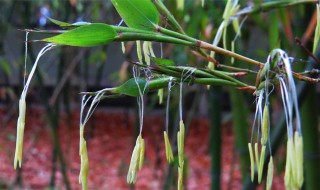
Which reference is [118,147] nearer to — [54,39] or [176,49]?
[176,49]

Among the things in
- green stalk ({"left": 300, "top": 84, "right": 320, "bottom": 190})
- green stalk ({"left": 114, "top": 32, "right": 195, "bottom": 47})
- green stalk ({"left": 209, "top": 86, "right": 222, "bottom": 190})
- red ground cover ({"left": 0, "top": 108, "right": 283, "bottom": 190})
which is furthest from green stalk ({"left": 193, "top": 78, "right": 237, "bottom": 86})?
red ground cover ({"left": 0, "top": 108, "right": 283, "bottom": 190})

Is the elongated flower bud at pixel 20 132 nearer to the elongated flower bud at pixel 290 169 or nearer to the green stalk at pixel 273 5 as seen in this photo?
the elongated flower bud at pixel 290 169

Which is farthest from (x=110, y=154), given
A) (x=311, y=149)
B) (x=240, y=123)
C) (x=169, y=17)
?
(x=169, y=17)

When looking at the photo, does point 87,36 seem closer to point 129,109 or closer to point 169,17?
point 169,17

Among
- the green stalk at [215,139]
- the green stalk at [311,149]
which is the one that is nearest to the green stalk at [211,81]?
the green stalk at [311,149]

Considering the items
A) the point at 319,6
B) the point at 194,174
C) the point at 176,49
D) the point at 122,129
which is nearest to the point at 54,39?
the point at 319,6

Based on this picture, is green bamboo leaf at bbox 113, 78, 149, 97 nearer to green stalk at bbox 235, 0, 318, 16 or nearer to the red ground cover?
green stalk at bbox 235, 0, 318, 16

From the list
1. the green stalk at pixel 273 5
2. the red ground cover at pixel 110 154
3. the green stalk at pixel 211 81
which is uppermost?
the green stalk at pixel 273 5
